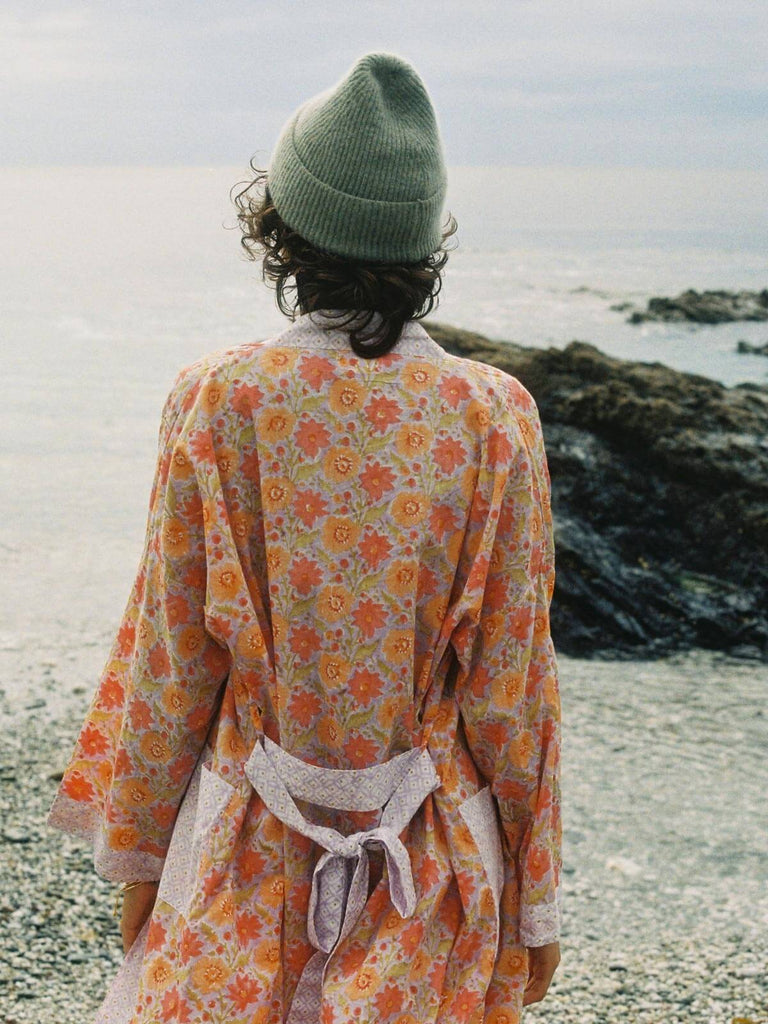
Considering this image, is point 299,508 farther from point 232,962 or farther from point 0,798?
point 0,798

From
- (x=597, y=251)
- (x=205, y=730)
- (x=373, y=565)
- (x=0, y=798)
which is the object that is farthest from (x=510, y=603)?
(x=597, y=251)

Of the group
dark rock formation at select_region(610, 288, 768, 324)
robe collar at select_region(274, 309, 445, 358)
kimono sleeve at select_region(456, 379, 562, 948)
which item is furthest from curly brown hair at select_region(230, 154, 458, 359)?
dark rock formation at select_region(610, 288, 768, 324)

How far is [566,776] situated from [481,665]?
3.19 meters

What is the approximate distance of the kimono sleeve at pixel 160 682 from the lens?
177 cm

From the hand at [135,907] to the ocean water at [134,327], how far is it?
1.03 metres

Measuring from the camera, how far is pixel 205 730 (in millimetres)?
1863

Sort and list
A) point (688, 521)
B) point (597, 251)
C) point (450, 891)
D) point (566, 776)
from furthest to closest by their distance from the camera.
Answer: point (597, 251), point (688, 521), point (566, 776), point (450, 891)

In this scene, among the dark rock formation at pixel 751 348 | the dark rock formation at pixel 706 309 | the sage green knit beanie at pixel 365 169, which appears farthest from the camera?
the dark rock formation at pixel 706 309

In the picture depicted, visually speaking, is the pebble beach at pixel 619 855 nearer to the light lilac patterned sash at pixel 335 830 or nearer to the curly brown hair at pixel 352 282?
the light lilac patterned sash at pixel 335 830

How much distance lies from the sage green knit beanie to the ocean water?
21 centimetres

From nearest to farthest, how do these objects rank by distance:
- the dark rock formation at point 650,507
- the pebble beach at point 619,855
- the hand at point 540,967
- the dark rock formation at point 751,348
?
the hand at point 540,967 < the pebble beach at point 619,855 < the dark rock formation at point 650,507 < the dark rock formation at point 751,348

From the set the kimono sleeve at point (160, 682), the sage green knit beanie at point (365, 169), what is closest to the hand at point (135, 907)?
the kimono sleeve at point (160, 682)

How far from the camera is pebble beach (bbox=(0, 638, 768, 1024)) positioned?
11.0ft

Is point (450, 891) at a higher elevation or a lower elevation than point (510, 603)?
lower
